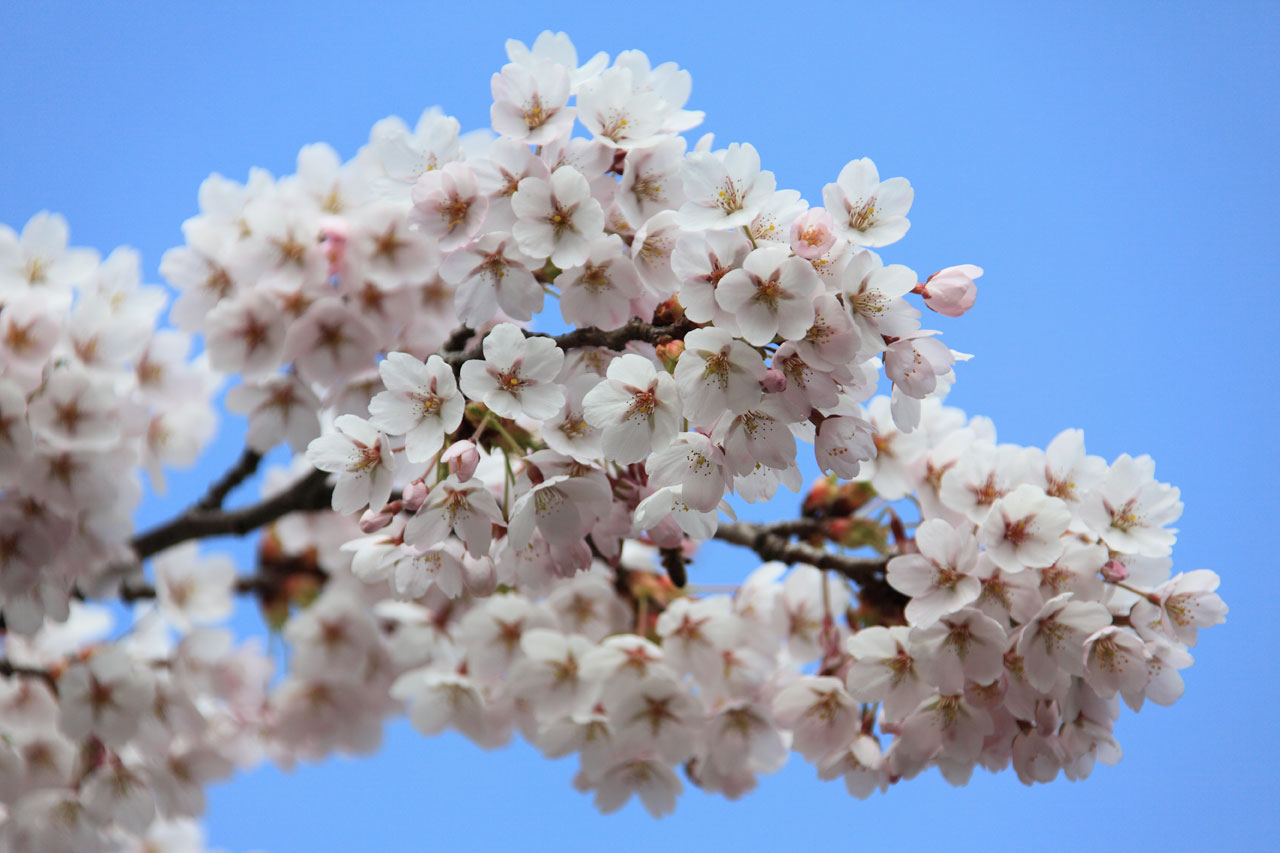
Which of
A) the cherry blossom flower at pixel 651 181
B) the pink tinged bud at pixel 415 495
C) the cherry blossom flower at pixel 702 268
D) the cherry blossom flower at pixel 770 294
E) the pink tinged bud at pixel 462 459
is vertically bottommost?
the pink tinged bud at pixel 415 495

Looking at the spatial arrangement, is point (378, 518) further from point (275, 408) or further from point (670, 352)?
point (275, 408)

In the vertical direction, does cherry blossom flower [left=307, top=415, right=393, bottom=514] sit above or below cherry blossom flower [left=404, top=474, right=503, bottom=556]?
above

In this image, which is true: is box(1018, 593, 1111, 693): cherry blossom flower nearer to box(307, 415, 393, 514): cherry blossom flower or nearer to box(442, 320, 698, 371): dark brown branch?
box(442, 320, 698, 371): dark brown branch

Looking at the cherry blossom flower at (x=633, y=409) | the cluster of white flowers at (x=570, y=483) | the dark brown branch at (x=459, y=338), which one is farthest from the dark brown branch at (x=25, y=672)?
the cherry blossom flower at (x=633, y=409)

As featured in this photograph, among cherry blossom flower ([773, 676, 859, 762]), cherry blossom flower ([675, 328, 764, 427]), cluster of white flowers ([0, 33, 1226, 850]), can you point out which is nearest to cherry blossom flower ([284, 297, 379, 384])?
cluster of white flowers ([0, 33, 1226, 850])

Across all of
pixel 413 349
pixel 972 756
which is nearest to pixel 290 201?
pixel 413 349

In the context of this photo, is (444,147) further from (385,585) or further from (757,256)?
(385,585)

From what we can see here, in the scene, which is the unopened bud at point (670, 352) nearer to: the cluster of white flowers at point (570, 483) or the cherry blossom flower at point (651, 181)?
the cluster of white flowers at point (570, 483)
